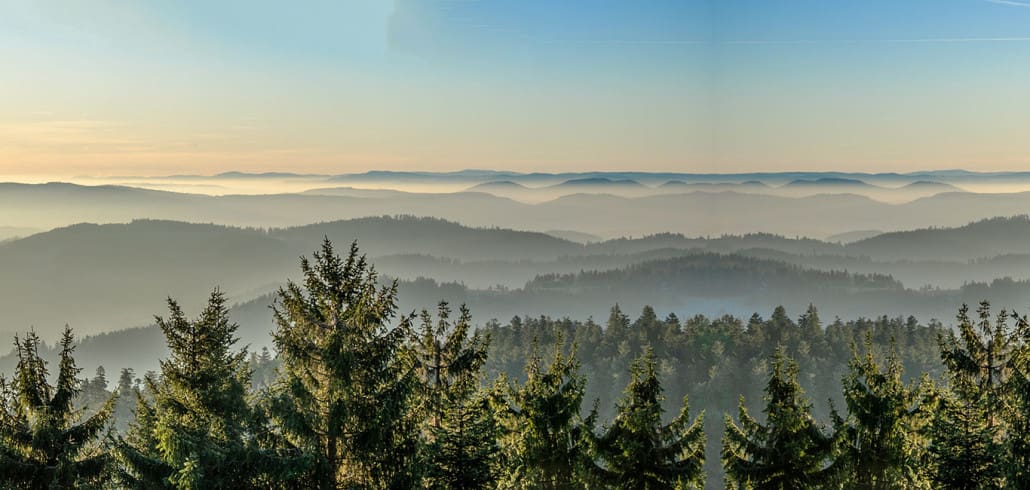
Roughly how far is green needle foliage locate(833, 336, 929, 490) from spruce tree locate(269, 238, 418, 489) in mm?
11180

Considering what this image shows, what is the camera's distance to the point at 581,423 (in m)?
21.1

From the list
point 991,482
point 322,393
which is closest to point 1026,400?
point 991,482

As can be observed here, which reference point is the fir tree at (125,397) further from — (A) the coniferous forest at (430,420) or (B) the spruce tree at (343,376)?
(B) the spruce tree at (343,376)

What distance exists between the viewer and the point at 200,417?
1802cm

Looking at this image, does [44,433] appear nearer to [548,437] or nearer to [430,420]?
[430,420]

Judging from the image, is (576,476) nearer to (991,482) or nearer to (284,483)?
(284,483)

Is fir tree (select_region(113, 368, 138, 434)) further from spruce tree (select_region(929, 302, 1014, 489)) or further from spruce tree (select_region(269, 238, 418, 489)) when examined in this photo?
spruce tree (select_region(929, 302, 1014, 489))

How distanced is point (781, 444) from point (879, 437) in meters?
2.88

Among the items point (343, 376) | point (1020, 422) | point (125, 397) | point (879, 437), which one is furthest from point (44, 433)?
point (125, 397)

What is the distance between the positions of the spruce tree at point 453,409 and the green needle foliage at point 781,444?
6466 mm

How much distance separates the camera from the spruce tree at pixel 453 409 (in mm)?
18973

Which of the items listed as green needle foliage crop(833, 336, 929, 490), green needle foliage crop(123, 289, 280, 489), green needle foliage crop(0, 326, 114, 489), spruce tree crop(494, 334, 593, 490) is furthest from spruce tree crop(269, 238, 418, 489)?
green needle foliage crop(833, 336, 929, 490)

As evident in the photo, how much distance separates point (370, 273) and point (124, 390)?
95.0 metres

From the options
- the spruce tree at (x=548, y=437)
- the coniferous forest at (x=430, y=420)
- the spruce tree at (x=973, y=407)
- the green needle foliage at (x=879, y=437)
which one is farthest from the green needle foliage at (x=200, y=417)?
the spruce tree at (x=973, y=407)
